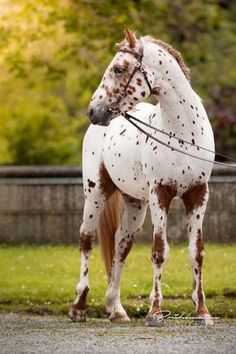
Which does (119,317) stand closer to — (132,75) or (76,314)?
(76,314)

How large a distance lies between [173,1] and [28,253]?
9312mm

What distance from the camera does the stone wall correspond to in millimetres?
17078

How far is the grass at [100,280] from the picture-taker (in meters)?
12.9

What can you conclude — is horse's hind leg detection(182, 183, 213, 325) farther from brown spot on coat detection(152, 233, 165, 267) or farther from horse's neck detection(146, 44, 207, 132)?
horse's neck detection(146, 44, 207, 132)

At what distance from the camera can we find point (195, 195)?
10.6m

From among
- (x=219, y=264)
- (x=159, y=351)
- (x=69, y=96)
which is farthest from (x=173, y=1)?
(x=159, y=351)

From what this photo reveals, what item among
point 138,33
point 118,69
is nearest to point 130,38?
point 118,69

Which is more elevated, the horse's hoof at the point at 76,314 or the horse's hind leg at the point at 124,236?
the horse's hind leg at the point at 124,236

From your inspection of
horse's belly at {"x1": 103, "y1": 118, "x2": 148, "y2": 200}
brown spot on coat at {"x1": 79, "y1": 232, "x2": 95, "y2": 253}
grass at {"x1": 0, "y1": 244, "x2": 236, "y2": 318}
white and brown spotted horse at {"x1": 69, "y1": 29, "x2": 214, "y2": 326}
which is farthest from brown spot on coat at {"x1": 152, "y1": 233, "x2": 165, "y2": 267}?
grass at {"x1": 0, "y1": 244, "x2": 236, "y2": 318}

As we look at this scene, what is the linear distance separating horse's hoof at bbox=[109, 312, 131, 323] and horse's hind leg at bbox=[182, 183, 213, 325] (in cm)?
110

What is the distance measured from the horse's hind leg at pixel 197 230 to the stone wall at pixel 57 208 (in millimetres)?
6309

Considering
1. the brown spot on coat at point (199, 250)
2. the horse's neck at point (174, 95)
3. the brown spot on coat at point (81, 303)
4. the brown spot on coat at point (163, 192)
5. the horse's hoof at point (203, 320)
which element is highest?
the horse's neck at point (174, 95)

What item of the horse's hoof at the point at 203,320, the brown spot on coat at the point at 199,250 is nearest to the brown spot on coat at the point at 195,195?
the brown spot on coat at the point at 199,250

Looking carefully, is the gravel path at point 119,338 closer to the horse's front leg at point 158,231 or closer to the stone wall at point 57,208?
the horse's front leg at point 158,231
